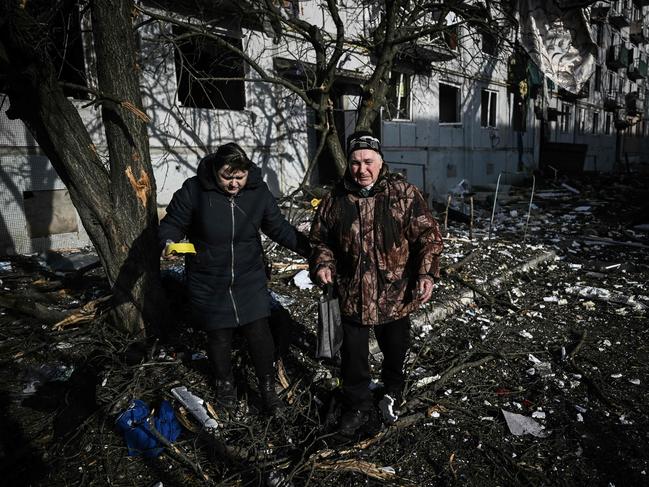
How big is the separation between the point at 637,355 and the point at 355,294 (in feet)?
9.19

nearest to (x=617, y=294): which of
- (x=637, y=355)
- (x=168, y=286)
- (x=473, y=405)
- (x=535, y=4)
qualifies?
(x=637, y=355)

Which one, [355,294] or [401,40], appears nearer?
[355,294]

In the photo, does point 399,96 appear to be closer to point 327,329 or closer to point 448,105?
point 448,105

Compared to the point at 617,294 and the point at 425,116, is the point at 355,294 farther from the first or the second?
the point at 425,116

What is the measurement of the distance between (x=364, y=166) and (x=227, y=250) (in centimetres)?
89

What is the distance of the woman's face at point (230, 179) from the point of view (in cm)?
223

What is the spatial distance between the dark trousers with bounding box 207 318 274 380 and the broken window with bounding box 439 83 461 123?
12555 mm

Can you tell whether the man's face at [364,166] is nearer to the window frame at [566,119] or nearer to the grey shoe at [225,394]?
the grey shoe at [225,394]

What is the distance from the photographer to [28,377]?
2857 mm

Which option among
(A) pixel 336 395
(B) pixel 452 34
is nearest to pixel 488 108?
(B) pixel 452 34

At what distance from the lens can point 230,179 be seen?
2258 mm

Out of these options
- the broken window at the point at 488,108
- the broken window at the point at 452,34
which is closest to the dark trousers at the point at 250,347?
the broken window at the point at 452,34

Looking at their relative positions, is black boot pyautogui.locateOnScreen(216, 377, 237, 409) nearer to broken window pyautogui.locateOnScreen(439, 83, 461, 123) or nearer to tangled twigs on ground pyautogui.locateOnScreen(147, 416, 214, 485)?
tangled twigs on ground pyautogui.locateOnScreen(147, 416, 214, 485)

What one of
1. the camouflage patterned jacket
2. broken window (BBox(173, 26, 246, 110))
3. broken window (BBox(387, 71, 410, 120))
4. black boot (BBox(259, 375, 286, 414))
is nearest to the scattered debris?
the camouflage patterned jacket
